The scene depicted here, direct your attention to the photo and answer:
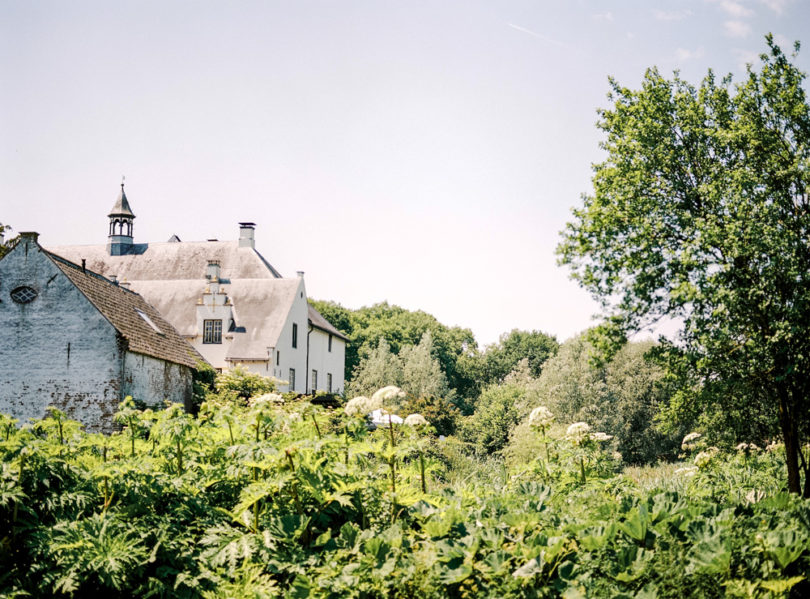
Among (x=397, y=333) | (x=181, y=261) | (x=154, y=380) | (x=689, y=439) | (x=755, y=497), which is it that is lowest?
(x=755, y=497)

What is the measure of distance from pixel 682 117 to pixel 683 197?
5.65 ft

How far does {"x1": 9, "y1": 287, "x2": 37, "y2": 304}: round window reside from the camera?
67.3 ft

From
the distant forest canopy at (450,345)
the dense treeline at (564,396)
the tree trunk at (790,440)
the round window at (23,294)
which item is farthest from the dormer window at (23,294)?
the distant forest canopy at (450,345)

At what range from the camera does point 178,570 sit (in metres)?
4.15

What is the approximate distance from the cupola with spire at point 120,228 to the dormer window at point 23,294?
86.0 ft

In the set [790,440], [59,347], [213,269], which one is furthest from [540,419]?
[213,269]

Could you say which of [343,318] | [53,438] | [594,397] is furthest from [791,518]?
[343,318]

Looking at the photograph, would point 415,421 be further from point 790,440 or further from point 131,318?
point 131,318

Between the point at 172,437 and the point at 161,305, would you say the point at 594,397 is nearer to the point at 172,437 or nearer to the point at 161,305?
the point at 161,305

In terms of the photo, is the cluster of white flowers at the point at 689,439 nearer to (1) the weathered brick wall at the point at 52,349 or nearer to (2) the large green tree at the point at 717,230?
(2) the large green tree at the point at 717,230

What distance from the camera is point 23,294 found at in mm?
20562

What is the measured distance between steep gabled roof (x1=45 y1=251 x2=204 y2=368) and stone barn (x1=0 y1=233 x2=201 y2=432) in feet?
0.28

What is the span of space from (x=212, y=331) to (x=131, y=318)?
1336 cm

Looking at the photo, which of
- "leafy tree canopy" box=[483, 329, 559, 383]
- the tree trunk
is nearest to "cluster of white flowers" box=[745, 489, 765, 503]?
the tree trunk
